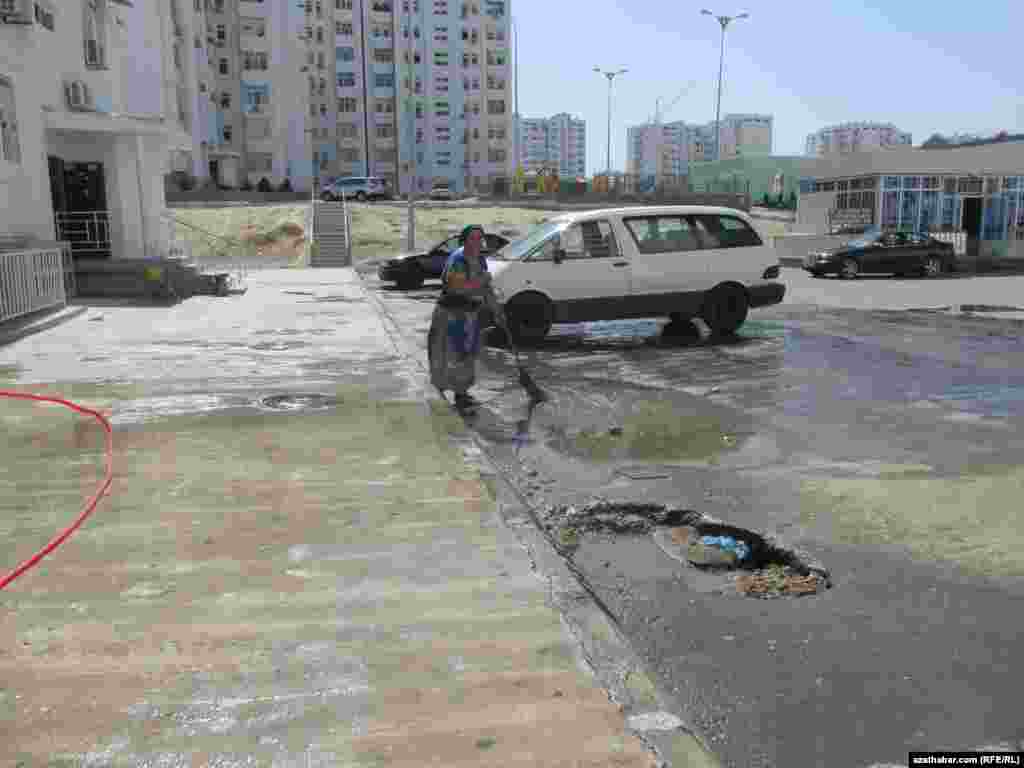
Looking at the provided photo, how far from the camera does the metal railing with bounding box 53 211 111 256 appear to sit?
22.4m

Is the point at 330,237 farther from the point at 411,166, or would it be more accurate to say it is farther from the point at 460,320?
the point at 460,320

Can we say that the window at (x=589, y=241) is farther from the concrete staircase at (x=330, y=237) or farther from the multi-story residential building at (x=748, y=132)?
the multi-story residential building at (x=748, y=132)

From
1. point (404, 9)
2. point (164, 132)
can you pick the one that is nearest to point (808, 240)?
point (164, 132)

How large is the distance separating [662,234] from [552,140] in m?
178

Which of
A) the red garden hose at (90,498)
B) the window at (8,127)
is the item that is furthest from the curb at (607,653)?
the window at (8,127)

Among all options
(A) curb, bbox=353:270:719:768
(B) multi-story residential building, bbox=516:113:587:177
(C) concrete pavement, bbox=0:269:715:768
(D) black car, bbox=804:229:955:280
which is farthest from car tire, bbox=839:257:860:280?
(B) multi-story residential building, bbox=516:113:587:177

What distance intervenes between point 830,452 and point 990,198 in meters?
30.6

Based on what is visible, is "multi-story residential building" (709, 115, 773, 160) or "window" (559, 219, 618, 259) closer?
"window" (559, 219, 618, 259)

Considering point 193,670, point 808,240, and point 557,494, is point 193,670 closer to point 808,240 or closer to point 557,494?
point 557,494

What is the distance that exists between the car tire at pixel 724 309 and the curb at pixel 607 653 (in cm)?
832

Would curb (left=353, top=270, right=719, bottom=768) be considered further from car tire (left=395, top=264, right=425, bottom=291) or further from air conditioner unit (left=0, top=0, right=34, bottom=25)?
car tire (left=395, top=264, right=425, bottom=291)

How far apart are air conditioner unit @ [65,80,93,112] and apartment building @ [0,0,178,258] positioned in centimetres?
3

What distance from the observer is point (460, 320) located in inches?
360

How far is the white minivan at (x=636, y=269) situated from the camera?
1295 centimetres
